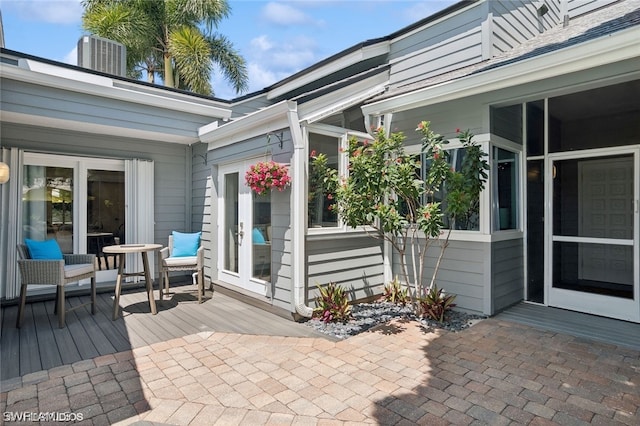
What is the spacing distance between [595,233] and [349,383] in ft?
13.0

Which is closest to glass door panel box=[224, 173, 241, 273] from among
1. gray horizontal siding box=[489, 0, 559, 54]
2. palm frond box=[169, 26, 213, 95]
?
gray horizontal siding box=[489, 0, 559, 54]

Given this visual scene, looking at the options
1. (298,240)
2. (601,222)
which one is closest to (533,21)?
(601,222)

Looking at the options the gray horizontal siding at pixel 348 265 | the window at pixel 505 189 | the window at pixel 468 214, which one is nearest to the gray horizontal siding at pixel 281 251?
the gray horizontal siding at pixel 348 265

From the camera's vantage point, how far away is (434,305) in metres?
4.24

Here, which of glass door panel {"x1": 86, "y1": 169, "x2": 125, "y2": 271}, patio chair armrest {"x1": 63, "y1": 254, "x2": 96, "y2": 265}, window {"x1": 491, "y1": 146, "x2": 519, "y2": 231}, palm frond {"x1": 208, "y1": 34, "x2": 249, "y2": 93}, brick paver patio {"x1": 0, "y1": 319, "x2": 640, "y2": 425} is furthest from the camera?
palm frond {"x1": 208, "y1": 34, "x2": 249, "y2": 93}

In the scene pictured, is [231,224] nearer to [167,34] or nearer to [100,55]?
[100,55]

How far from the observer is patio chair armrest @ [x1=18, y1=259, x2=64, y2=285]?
4004 millimetres

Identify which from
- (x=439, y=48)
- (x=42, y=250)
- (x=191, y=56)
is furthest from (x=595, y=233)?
(x=191, y=56)

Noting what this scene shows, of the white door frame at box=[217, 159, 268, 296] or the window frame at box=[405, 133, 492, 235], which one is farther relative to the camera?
the white door frame at box=[217, 159, 268, 296]

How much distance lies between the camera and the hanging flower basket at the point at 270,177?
4137mm

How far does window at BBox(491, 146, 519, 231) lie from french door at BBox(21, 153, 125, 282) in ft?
19.2

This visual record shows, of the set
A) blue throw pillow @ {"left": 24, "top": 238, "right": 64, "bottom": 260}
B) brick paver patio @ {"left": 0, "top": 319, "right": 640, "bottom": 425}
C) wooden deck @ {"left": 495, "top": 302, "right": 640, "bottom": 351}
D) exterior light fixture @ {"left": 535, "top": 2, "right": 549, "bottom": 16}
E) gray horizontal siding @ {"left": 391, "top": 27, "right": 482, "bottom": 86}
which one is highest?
exterior light fixture @ {"left": 535, "top": 2, "right": 549, "bottom": 16}

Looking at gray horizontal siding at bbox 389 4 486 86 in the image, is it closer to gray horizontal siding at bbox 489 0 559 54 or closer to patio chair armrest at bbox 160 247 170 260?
gray horizontal siding at bbox 489 0 559 54

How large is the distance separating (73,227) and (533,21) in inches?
324
